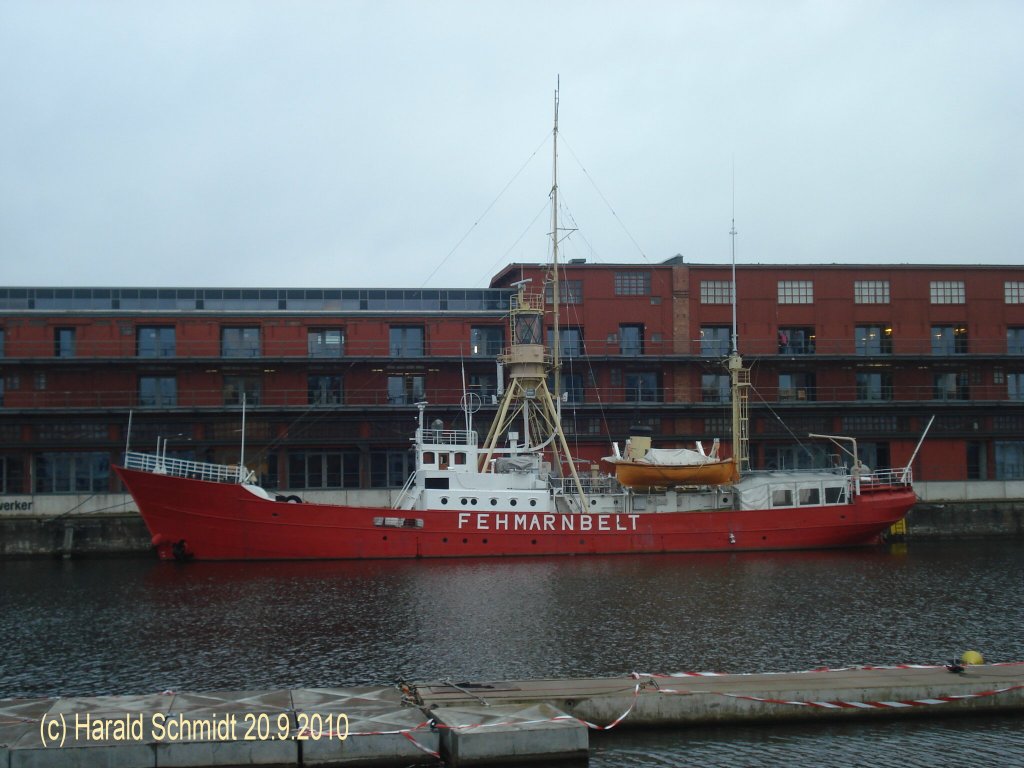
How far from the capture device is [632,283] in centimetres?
5419

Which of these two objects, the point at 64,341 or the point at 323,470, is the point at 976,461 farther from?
the point at 64,341

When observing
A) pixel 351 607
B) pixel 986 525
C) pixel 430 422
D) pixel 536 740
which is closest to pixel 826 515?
pixel 986 525

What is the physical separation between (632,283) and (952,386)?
18.8 meters

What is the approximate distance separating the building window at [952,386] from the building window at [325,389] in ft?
106

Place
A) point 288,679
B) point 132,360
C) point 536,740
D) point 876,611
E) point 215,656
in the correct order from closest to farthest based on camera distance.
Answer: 1. point 536,740
2. point 288,679
3. point 215,656
4. point 876,611
5. point 132,360

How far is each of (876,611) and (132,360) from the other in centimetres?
3601

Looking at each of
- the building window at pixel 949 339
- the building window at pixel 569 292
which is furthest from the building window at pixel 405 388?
the building window at pixel 949 339

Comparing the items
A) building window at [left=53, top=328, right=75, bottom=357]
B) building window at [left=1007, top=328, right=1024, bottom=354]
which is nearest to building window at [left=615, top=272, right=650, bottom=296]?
building window at [left=1007, top=328, right=1024, bottom=354]

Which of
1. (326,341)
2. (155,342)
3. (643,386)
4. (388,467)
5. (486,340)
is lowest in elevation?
(388,467)

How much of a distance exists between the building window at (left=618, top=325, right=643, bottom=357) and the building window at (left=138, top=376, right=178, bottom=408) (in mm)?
22602

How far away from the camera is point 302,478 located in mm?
51281

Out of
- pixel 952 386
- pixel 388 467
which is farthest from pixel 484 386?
pixel 952 386

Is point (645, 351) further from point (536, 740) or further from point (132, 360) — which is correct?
point (536, 740)

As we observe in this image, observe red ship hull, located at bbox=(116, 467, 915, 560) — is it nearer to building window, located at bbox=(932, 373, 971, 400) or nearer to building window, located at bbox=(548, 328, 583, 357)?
building window, located at bbox=(548, 328, 583, 357)
